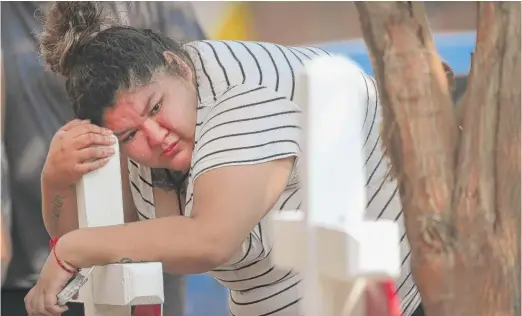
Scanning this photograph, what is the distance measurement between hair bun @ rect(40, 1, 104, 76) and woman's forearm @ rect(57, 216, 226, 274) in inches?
7.7

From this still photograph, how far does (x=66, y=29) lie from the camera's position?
0.91 meters

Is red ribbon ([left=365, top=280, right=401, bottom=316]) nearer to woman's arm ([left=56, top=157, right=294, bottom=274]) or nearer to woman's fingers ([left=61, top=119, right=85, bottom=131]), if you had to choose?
woman's arm ([left=56, top=157, right=294, bottom=274])

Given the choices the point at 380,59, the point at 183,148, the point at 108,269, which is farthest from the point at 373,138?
the point at 108,269

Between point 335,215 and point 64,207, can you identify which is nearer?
point 335,215

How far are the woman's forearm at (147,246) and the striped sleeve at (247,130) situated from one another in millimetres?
69

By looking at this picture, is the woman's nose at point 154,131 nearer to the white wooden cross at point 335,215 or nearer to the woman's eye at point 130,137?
the woman's eye at point 130,137

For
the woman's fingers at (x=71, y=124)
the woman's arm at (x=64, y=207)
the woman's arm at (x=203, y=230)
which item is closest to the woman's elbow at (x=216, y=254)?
the woman's arm at (x=203, y=230)

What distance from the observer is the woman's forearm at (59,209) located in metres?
0.90

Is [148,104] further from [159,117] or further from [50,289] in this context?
[50,289]

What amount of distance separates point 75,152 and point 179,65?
158mm

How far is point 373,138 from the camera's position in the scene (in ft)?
2.73

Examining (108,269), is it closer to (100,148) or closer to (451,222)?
(100,148)

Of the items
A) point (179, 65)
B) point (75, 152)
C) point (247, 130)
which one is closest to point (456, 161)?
point (247, 130)

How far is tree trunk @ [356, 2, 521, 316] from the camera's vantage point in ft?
2.43
